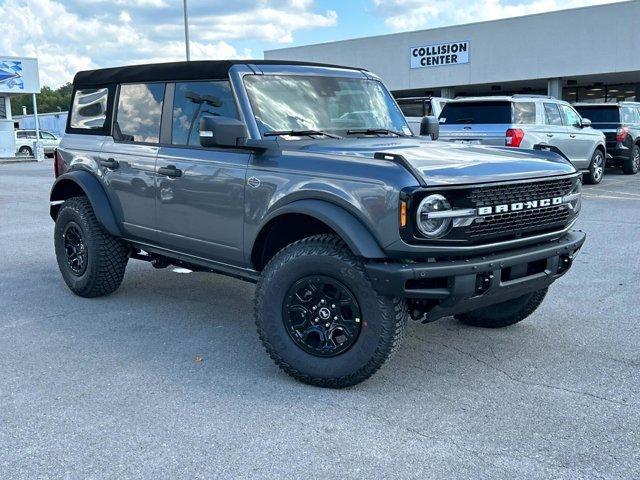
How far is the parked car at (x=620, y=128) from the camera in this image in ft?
→ 58.4

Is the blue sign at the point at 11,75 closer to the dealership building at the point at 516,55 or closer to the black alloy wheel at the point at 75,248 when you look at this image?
the dealership building at the point at 516,55

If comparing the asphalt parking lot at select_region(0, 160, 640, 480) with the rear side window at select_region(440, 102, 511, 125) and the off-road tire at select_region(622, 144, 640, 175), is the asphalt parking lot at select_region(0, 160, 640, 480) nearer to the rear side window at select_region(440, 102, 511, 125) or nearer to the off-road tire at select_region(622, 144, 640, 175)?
the rear side window at select_region(440, 102, 511, 125)

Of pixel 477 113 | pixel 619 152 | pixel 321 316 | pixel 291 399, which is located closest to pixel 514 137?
pixel 477 113

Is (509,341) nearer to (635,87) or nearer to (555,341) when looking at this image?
(555,341)

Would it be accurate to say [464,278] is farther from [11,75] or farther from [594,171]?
[11,75]

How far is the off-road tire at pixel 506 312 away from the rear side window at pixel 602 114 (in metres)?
14.8

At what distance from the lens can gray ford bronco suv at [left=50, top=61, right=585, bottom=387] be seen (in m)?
3.68

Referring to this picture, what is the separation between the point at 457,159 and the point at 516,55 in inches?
1162

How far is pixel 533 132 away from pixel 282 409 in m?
10.9

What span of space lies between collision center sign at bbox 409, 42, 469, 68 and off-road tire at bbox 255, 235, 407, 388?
31.2 meters

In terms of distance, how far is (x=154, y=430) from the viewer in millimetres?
3484

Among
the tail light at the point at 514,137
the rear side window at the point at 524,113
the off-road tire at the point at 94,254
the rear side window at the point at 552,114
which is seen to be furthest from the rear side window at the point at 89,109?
the rear side window at the point at 552,114

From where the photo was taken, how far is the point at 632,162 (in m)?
18.3

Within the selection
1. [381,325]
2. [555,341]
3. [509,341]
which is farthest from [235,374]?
[555,341]
